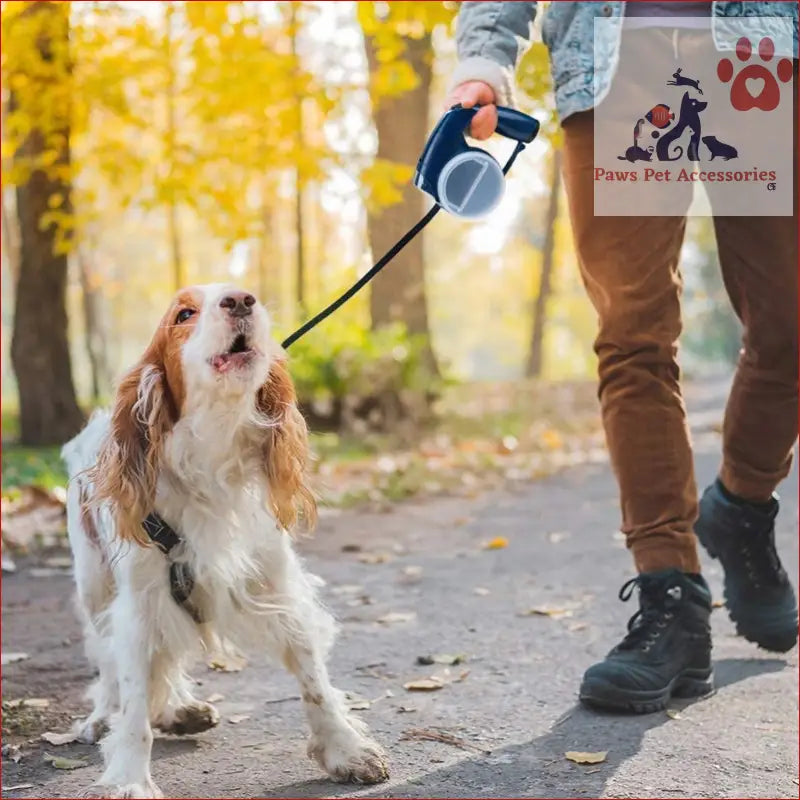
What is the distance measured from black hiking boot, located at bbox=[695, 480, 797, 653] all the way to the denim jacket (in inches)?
55.4

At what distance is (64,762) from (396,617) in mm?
1672

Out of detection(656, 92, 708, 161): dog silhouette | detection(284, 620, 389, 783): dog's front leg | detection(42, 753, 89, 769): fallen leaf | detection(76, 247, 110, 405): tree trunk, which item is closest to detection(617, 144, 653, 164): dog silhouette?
detection(656, 92, 708, 161): dog silhouette

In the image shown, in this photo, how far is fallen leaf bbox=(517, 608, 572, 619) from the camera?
14.0 feet

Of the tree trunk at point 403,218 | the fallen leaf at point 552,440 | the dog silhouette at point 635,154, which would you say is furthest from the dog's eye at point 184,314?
the tree trunk at point 403,218

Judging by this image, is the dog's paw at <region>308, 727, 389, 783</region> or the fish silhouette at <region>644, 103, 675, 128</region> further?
the fish silhouette at <region>644, 103, 675, 128</region>

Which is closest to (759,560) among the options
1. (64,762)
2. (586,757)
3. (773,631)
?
(773,631)

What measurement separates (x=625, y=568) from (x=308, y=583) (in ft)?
8.21

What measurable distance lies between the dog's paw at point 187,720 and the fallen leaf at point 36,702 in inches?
18.8

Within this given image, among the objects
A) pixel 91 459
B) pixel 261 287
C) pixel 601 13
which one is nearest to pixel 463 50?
pixel 601 13

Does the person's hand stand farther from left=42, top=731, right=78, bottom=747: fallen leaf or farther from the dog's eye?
left=42, top=731, right=78, bottom=747: fallen leaf

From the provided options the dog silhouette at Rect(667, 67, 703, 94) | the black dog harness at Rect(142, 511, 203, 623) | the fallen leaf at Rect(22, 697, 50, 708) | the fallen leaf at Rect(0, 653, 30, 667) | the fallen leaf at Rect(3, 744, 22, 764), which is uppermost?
Answer: the dog silhouette at Rect(667, 67, 703, 94)

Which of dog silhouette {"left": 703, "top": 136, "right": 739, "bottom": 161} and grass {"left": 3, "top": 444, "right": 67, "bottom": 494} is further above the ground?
dog silhouette {"left": 703, "top": 136, "right": 739, "bottom": 161}

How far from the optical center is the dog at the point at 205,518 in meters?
2.61

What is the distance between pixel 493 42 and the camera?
3.17 metres
